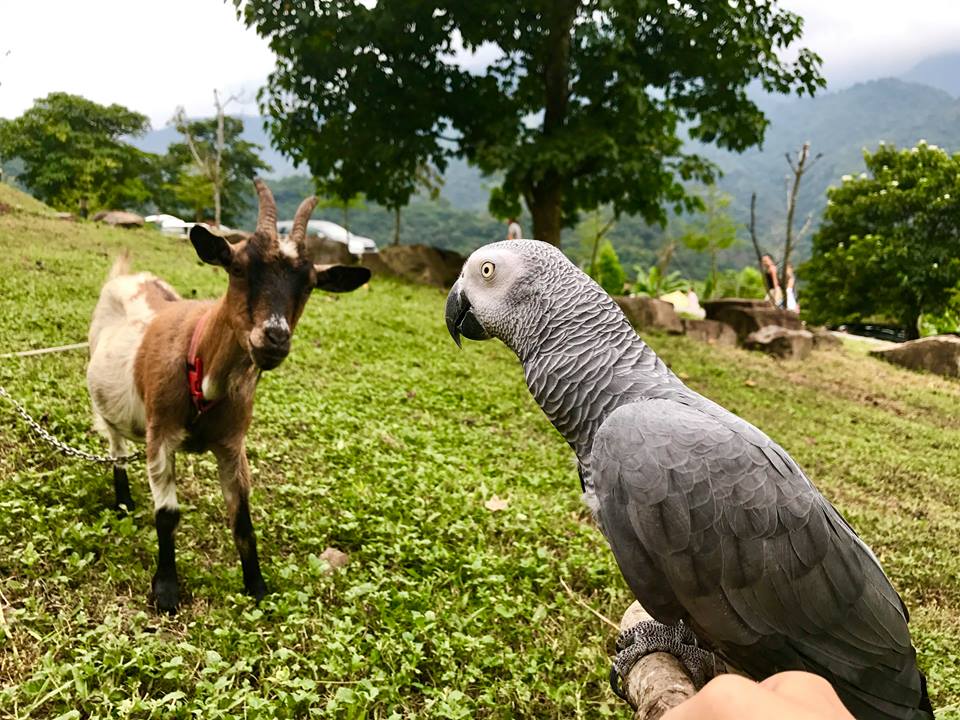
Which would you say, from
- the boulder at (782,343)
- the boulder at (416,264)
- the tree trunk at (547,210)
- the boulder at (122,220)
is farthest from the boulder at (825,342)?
the boulder at (122,220)

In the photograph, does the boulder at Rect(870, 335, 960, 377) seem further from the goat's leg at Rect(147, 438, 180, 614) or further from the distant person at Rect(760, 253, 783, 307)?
the goat's leg at Rect(147, 438, 180, 614)

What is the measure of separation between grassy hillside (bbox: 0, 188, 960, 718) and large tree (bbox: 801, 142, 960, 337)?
1060 centimetres

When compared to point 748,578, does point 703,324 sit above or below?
below

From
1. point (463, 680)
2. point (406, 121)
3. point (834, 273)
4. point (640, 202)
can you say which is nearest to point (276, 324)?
Result: point (463, 680)

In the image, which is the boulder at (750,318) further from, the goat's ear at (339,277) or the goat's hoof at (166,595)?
the goat's hoof at (166,595)

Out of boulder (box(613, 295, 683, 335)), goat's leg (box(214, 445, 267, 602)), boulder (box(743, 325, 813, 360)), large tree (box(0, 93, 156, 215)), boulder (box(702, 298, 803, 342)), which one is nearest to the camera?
goat's leg (box(214, 445, 267, 602))

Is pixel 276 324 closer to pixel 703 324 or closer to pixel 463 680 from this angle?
pixel 463 680

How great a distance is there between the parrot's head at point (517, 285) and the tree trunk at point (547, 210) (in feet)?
26.3

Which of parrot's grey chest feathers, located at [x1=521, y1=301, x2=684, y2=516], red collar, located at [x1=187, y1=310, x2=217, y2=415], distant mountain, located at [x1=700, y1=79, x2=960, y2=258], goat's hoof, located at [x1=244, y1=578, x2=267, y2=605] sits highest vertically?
distant mountain, located at [x1=700, y1=79, x2=960, y2=258]

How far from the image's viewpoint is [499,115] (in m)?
9.51

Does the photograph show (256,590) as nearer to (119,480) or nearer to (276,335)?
(119,480)

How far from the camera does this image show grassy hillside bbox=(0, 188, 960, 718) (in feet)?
7.49

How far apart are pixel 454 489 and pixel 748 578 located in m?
2.66

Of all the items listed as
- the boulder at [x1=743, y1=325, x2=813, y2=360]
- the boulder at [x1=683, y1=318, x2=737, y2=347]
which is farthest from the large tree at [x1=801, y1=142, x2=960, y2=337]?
the boulder at [x1=683, y1=318, x2=737, y2=347]
